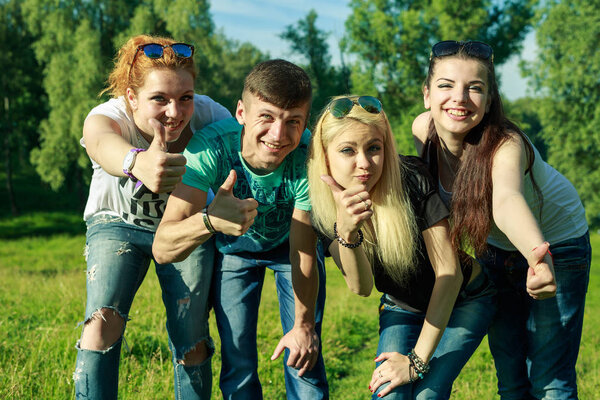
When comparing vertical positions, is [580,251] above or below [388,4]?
below

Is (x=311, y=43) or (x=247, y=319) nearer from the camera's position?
(x=247, y=319)

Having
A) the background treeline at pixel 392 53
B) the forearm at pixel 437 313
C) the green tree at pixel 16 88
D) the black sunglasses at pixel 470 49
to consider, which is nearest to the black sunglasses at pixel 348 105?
the black sunglasses at pixel 470 49

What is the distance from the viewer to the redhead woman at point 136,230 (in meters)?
3.64

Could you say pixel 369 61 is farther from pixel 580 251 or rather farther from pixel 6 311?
pixel 580 251

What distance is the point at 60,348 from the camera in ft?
19.2

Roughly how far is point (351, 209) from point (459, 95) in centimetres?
92

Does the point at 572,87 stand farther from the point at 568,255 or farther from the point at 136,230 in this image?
the point at 136,230

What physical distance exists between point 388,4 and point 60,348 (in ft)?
91.3

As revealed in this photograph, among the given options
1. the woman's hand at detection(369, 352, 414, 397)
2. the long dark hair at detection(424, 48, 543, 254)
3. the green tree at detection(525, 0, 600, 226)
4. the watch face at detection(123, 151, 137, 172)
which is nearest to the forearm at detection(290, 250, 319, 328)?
Answer: the woman's hand at detection(369, 352, 414, 397)

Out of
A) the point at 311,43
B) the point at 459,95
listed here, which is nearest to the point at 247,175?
the point at 459,95

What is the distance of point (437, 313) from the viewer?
3340 millimetres

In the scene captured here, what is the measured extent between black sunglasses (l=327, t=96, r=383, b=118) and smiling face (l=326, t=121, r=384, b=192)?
103mm

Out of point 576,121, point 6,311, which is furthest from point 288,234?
point 576,121

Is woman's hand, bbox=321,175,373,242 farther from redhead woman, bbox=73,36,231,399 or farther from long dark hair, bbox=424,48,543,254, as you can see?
redhead woman, bbox=73,36,231,399
